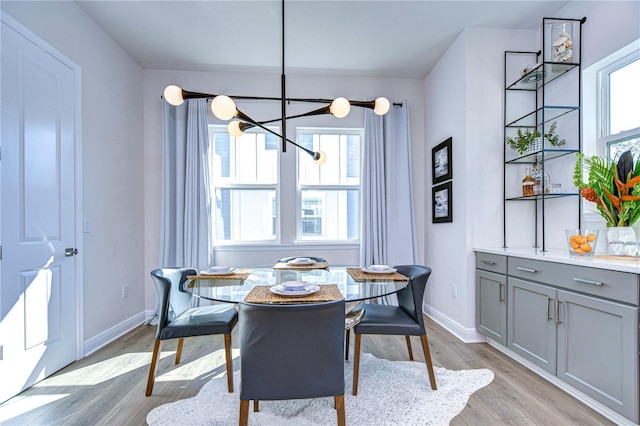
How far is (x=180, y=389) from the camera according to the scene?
6.49ft

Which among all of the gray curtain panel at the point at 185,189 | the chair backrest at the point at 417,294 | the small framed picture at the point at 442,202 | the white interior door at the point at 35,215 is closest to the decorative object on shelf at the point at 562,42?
the small framed picture at the point at 442,202

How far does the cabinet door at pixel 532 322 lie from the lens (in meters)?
1.99

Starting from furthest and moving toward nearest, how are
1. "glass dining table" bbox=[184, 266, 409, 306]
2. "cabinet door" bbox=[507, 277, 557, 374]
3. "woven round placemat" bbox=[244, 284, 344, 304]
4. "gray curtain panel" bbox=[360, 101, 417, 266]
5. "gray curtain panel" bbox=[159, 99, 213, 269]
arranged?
"gray curtain panel" bbox=[360, 101, 417, 266], "gray curtain panel" bbox=[159, 99, 213, 269], "cabinet door" bbox=[507, 277, 557, 374], "glass dining table" bbox=[184, 266, 409, 306], "woven round placemat" bbox=[244, 284, 344, 304]

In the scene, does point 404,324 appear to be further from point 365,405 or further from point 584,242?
point 584,242

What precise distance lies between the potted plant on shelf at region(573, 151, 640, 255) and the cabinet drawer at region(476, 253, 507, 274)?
2.14 feet

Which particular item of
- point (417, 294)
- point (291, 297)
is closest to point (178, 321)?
point (291, 297)

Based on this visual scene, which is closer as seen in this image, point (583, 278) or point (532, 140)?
point (583, 278)

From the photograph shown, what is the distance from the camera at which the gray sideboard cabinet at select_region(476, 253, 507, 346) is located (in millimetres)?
2439

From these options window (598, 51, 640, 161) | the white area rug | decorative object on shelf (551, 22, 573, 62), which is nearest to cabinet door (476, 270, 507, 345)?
the white area rug

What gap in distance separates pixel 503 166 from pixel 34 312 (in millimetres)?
3935

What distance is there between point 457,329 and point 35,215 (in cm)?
360

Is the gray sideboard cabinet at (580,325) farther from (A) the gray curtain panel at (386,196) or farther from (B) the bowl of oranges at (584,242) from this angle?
(A) the gray curtain panel at (386,196)

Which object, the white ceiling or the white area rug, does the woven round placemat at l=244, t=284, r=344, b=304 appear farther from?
the white ceiling

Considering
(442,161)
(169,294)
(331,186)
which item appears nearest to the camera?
(169,294)
